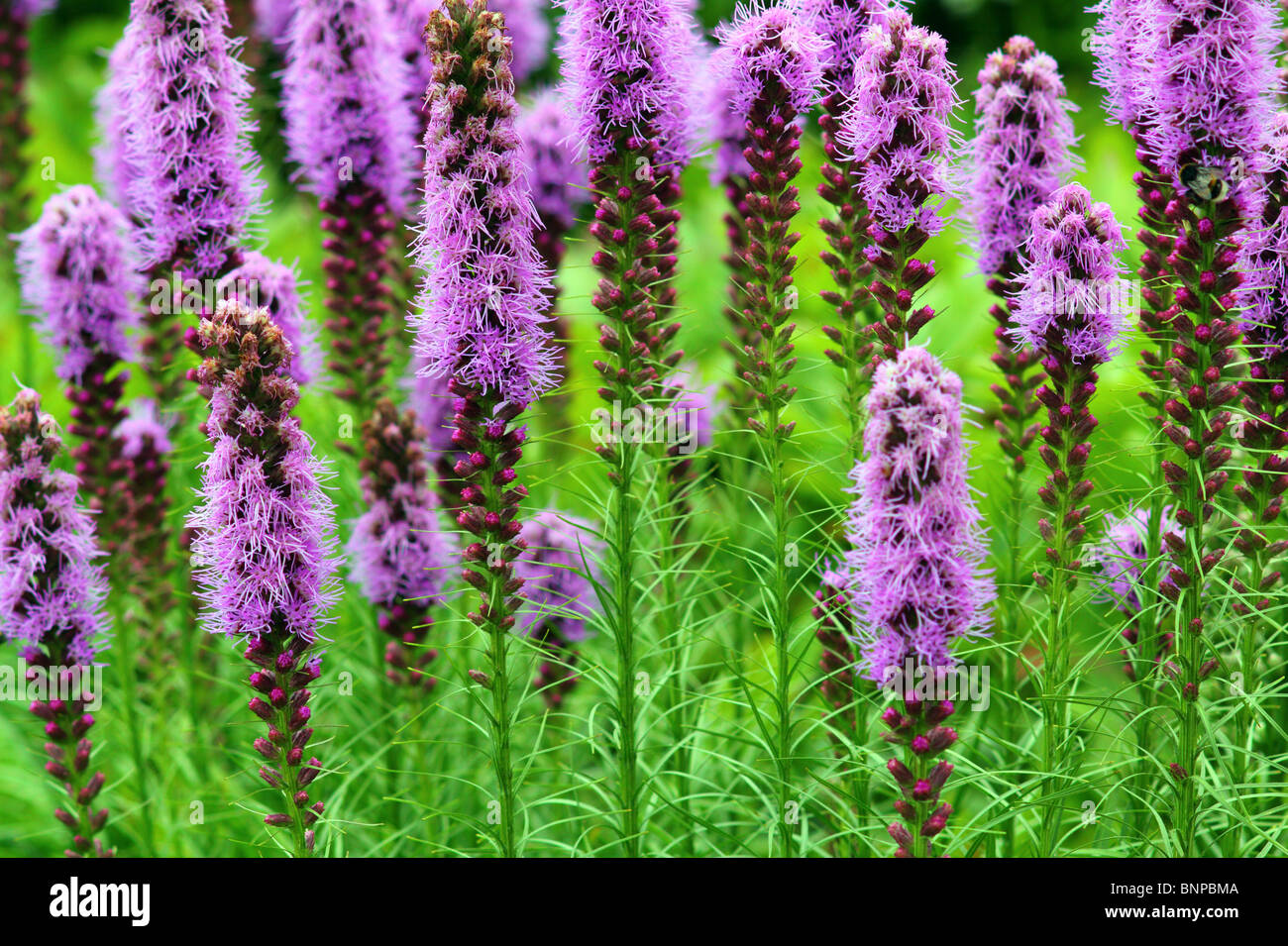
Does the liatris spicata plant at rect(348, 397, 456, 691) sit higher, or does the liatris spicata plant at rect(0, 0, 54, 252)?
the liatris spicata plant at rect(0, 0, 54, 252)

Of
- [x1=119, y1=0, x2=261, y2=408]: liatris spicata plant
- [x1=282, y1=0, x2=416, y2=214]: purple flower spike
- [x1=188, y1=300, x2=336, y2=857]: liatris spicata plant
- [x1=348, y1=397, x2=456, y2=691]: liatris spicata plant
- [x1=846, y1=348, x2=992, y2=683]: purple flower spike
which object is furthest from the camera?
[x1=282, y1=0, x2=416, y2=214]: purple flower spike

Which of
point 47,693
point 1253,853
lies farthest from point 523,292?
point 1253,853

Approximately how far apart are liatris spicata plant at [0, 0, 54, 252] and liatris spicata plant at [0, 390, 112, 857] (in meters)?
3.10

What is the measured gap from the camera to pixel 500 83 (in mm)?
3148

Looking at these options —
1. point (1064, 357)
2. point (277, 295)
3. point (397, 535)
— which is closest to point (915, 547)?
point (1064, 357)

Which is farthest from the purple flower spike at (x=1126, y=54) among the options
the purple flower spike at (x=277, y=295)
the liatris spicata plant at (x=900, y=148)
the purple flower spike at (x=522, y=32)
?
the purple flower spike at (x=522, y=32)

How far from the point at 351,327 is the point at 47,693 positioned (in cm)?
187

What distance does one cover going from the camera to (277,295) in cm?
407

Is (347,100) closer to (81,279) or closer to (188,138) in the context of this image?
(188,138)

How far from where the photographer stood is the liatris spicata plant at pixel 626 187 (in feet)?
10.9

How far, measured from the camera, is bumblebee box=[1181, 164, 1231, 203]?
3.09 m

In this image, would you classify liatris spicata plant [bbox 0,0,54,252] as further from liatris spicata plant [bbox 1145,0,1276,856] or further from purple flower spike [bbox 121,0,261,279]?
liatris spicata plant [bbox 1145,0,1276,856]

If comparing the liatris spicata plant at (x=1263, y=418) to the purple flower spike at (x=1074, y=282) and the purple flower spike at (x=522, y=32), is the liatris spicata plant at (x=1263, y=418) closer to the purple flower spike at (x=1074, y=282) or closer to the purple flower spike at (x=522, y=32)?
the purple flower spike at (x=1074, y=282)

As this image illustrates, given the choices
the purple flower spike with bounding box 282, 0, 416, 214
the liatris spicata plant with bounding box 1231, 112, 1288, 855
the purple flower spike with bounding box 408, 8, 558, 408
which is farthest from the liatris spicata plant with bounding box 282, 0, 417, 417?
the liatris spicata plant with bounding box 1231, 112, 1288, 855
